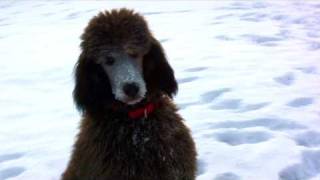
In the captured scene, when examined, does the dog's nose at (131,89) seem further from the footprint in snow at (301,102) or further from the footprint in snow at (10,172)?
the footprint in snow at (301,102)

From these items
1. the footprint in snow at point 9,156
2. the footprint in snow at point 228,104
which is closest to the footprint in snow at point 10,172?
the footprint in snow at point 9,156

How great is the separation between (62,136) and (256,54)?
10.2 ft

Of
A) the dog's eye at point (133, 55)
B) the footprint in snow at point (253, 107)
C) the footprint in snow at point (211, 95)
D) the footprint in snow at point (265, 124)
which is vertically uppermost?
the dog's eye at point (133, 55)

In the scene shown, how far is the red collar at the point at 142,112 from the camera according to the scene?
321 centimetres

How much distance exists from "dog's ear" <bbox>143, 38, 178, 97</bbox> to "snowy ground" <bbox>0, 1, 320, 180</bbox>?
92 centimetres

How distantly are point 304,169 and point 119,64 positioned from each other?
158cm

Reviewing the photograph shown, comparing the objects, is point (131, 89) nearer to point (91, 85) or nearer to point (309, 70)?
point (91, 85)

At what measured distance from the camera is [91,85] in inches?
128

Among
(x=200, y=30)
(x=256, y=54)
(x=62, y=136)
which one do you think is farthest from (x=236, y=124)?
(x=200, y=30)

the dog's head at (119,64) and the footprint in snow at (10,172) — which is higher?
the dog's head at (119,64)

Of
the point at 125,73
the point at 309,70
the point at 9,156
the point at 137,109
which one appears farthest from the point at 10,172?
the point at 309,70

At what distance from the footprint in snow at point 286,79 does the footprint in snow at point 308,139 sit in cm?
147

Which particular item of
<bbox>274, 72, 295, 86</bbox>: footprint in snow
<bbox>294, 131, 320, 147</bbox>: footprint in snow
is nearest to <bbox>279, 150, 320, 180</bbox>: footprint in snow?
<bbox>294, 131, 320, 147</bbox>: footprint in snow

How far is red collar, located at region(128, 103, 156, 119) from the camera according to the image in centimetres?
321
